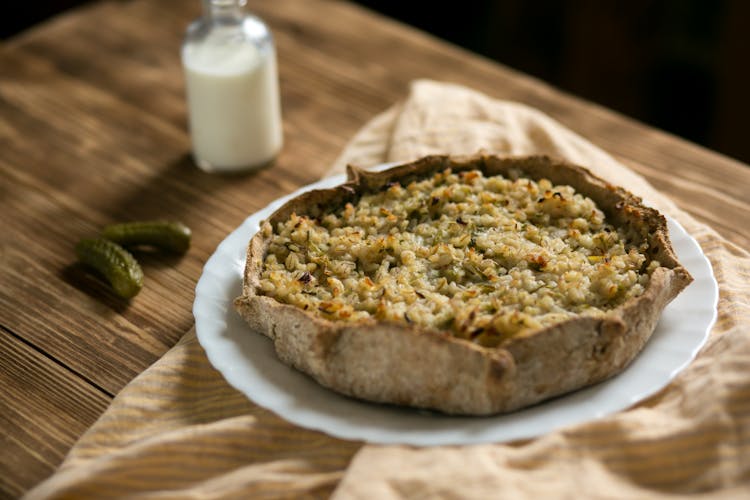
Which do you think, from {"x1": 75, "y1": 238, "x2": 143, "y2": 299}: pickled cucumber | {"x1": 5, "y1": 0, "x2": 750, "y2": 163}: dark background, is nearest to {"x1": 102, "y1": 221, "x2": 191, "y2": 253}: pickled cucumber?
{"x1": 75, "y1": 238, "x2": 143, "y2": 299}: pickled cucumber

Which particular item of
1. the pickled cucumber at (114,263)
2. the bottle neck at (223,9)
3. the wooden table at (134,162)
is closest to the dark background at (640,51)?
the wooden table at (134,162)

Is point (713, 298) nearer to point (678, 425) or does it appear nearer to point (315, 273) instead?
point (678, 425)

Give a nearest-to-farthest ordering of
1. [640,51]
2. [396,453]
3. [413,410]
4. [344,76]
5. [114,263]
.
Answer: [396,453], [413,410], [114,263], [344,76], [640,51]

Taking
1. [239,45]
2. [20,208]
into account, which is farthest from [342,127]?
[20,208]

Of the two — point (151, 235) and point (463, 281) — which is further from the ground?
point (463, 281)

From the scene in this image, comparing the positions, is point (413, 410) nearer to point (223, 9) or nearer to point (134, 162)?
point (223, 9)

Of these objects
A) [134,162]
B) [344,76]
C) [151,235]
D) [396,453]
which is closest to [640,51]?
[344,76]

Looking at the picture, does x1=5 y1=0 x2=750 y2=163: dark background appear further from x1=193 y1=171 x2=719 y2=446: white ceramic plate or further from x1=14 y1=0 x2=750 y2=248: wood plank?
x1=193 y1=171 x2=719 y2=446: white ceramic plate

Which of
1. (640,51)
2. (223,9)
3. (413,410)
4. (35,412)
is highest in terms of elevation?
(223,9)
